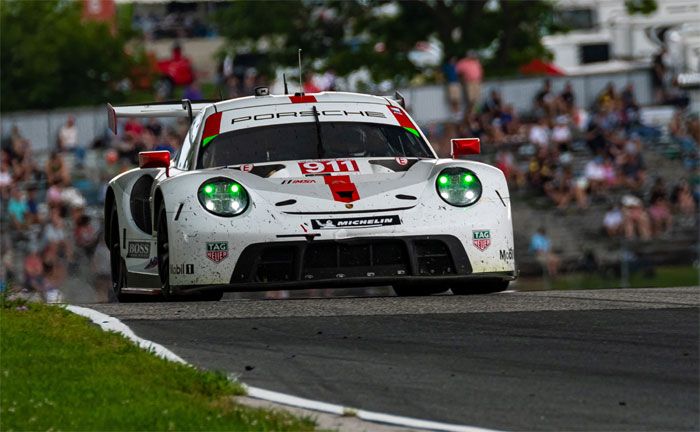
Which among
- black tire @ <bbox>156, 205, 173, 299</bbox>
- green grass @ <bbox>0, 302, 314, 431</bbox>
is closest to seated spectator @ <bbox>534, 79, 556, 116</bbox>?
black tire @ <bbox>156, 205, 173, 299</bbox>

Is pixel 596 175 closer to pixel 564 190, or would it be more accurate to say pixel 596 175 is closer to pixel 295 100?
pixel 564 190

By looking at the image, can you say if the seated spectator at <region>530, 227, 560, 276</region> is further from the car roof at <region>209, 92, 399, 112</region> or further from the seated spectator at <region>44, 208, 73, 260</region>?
the car roof at <region>209, 92, 399, 112</region>

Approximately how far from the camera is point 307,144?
11492 mm

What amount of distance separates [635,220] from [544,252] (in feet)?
7.13

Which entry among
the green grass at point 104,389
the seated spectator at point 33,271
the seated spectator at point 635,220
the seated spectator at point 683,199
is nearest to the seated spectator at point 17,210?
the seated spectator at point 33,271

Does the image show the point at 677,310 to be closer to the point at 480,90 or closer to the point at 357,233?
the point at 357,233

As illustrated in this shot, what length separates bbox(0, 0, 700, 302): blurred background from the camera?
79.4ft

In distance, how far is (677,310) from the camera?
9453 mm

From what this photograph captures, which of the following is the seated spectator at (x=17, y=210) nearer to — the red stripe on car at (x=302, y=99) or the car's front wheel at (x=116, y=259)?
the car's front wheel at (x=116, y=259)

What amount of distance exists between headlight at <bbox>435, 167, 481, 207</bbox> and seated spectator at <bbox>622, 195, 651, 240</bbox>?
15147 millimetres

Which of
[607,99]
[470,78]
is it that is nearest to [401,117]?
[607,99]

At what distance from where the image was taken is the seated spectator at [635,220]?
84.2 feet

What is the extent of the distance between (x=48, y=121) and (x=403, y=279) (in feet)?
70.6

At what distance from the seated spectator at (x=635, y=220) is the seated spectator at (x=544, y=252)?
4.72 ft
